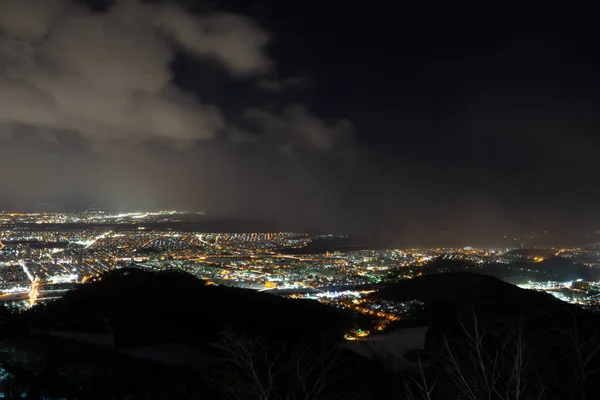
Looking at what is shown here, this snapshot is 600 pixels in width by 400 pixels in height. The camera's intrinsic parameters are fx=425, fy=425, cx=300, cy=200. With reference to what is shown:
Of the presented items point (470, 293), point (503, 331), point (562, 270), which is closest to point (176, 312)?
point (503, 331)

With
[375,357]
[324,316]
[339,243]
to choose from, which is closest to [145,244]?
[339,243]

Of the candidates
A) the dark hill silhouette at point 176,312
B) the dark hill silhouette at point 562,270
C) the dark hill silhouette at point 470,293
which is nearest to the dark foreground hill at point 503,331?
the dark hill silhouette at point 470,293

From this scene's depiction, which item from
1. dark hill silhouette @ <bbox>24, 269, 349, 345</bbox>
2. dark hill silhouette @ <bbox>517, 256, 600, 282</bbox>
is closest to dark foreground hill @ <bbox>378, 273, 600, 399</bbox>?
dark hill silhouette @ <bbox>24, 269, 349, 345</bbox>

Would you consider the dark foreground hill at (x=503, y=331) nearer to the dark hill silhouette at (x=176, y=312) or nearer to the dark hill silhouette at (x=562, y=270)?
the dark hill silhouette at (x=176, y=312)

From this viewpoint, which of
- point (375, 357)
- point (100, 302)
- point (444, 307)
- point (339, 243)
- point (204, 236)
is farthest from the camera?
point (204, 236)

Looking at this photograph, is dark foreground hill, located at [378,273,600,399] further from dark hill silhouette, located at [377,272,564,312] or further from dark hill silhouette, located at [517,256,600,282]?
dark hill silhouette, located at [517,256,600,282]

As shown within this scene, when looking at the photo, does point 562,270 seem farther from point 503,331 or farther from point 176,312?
point 176,312

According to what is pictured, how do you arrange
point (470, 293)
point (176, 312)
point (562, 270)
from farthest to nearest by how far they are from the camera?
point (562, 270) < point (470, 293) < point (176, 312)

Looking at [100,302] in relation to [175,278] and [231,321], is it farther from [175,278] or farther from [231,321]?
[231,321]
